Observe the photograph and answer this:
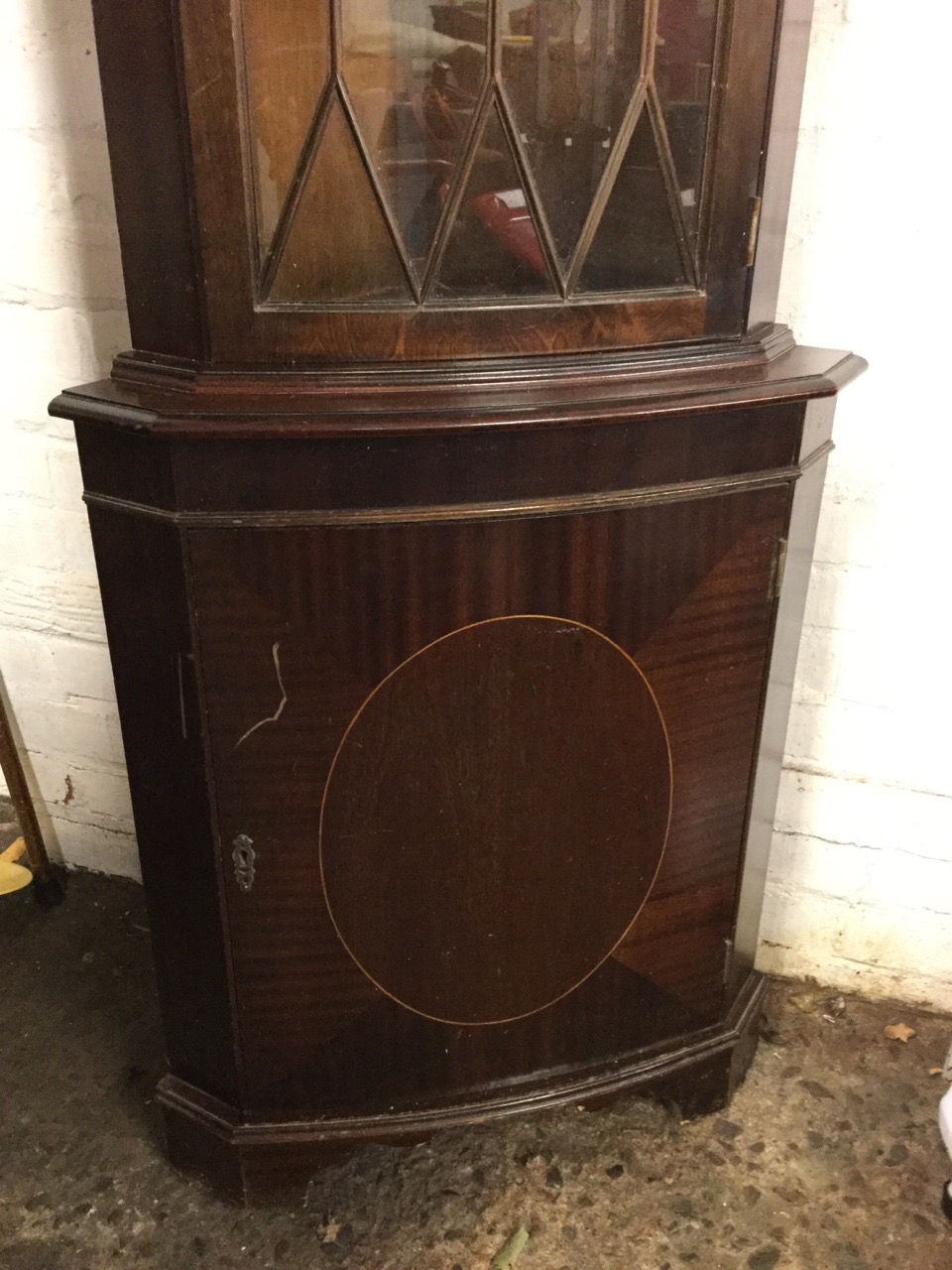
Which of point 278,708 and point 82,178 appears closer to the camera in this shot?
point 278,708

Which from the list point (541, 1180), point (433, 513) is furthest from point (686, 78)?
point (541, 1180)

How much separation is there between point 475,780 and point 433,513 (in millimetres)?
287

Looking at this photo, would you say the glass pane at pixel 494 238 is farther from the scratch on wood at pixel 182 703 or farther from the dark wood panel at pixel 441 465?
the scratch on wood at pixel 182 703

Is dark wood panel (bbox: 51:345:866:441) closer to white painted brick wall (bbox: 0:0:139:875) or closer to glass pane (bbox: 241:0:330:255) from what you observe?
glass pane (bbox: 241:0:330:255)

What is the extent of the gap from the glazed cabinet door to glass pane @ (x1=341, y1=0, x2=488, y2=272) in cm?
29

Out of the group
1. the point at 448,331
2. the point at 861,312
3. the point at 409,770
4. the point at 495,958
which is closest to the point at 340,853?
the point at 409,770

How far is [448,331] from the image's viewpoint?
2.96ft

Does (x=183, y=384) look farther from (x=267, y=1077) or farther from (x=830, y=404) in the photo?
(x=267, y=1077)

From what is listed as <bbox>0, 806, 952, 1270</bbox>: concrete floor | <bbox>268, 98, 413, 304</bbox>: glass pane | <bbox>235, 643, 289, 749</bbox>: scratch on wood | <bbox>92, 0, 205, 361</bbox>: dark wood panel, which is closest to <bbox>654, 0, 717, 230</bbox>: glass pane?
<bbox>268, 98, 413, 304</bbox>: glass pane

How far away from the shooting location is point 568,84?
862 millimetres

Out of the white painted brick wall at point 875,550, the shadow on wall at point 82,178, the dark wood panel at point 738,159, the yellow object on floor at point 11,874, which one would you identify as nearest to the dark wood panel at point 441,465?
the dark wood panel at point 738,159

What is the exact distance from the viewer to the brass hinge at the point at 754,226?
947 mm

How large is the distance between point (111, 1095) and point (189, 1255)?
0.27 meters

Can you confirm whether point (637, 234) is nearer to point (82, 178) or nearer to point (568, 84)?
point (568, 84)
